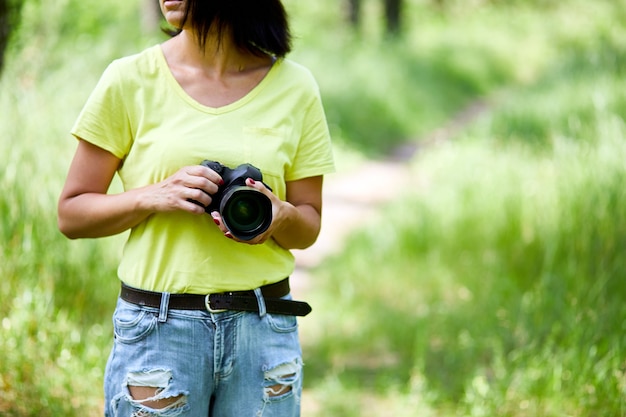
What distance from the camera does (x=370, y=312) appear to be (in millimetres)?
4504

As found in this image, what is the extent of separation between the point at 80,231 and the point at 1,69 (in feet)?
7.18

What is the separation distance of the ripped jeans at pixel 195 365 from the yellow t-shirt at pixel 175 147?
8 centimetres

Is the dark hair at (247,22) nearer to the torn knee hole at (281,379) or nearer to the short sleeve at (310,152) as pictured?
the short sleeve at (310,152)

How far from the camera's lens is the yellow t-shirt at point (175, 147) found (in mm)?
1807

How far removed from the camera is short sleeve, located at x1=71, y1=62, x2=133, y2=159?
180 centimetres

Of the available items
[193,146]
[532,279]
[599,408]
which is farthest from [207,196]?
[532,279]

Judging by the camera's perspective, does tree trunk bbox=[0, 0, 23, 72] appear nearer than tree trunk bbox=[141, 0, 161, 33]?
Yes

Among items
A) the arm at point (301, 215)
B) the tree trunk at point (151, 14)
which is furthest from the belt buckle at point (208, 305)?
the tree trunk at point (151, 14)

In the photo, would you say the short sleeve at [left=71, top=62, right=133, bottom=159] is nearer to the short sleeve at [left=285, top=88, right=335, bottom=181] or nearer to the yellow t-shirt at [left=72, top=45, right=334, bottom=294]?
the yellow t-shirt at [left=72, top=45, right=334, bottom=294]

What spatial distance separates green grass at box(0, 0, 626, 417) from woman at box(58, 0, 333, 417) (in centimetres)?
124

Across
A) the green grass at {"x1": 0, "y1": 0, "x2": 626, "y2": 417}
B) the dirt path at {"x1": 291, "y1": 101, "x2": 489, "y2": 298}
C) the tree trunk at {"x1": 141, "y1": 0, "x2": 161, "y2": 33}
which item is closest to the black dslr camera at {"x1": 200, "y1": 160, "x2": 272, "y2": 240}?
the green grass at {"x1": 0, "y1": 0, "x2": 626, "y2": 417}

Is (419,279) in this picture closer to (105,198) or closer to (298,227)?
(298,227)

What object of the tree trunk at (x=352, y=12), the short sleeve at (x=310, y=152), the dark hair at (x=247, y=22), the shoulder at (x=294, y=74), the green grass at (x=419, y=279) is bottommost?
the green grass at (x=419, y=279)

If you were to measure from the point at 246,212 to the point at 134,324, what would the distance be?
14.0 inches
